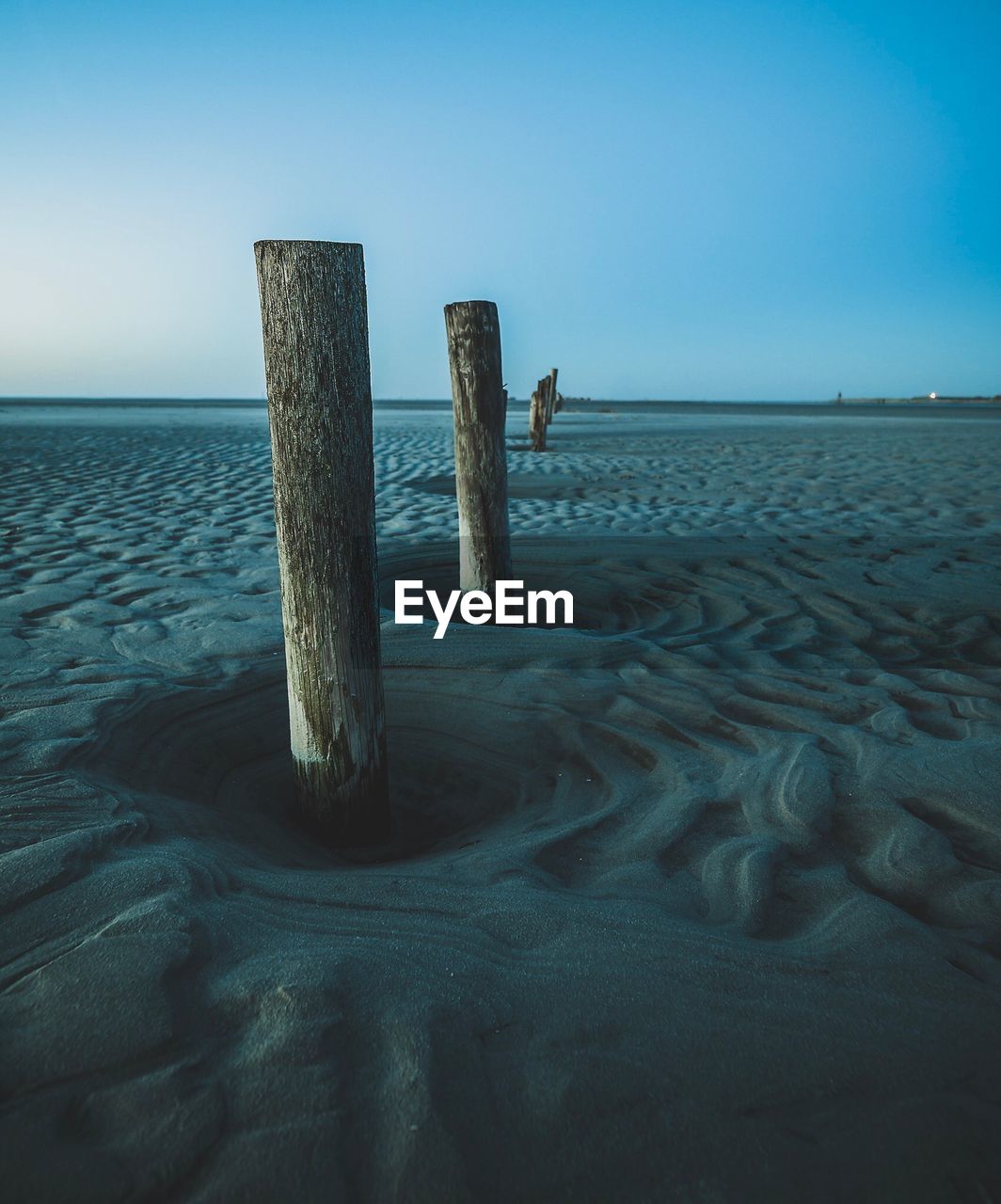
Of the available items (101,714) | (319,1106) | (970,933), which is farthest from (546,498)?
(319,1106)

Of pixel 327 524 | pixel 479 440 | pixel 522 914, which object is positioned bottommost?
pixel 522 914

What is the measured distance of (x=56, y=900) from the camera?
1789mm

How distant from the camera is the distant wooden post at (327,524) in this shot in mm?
2146

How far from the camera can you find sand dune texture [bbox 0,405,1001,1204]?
1.26m

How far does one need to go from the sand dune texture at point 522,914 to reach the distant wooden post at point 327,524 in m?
0.24

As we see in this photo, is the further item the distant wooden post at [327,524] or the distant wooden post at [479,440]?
the distant wooden post at [479,440]

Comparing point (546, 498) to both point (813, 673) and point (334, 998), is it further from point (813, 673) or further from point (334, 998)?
point (334, 998)

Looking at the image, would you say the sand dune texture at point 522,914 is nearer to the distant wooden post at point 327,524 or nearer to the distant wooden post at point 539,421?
the distant wooden post at point 327,524

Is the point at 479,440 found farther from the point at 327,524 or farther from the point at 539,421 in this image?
the point at 539,421

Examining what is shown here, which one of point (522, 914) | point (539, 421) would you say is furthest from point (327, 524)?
point (539, 421)

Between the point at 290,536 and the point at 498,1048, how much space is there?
1.49 metres

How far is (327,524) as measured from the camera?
90.6 inches

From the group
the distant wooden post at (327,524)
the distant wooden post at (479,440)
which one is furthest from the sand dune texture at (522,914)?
the distant wooden post at (479,440)

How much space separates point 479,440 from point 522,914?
296 cm
